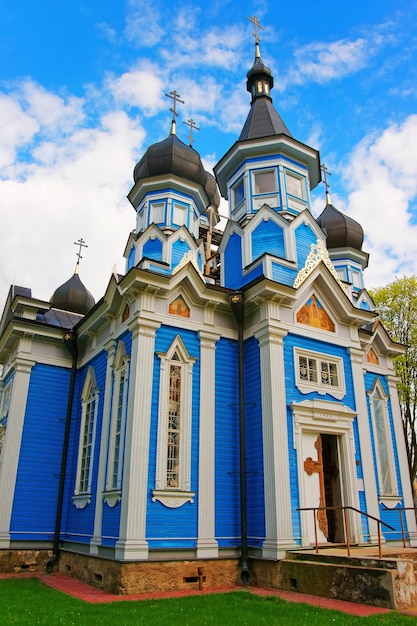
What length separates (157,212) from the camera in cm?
1680

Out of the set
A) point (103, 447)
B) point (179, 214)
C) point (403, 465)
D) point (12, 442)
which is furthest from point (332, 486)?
point (179, 214)

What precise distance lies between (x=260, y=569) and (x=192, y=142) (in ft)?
50.2

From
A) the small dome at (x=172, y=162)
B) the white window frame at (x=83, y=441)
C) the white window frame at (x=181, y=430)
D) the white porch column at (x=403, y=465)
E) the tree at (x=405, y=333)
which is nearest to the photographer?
the white window frame at (x=181, y=430)

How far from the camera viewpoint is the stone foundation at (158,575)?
31.2 ft

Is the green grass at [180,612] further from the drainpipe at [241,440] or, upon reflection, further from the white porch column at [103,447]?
the white porch column at [103,447]

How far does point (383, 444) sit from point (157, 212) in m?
9.73

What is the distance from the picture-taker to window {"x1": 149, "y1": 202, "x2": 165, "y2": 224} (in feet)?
54.5

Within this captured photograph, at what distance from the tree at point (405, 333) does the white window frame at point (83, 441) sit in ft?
43.7

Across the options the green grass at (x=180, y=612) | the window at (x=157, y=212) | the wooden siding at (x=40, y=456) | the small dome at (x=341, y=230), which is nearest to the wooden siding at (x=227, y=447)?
the green grass at (x=180, y=612)

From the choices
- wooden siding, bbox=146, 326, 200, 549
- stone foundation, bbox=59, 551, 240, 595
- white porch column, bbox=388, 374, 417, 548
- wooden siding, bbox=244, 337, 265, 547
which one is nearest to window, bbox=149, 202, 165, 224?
wooden siding, bbox=146, 326, 200, 549

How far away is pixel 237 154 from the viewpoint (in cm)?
1574

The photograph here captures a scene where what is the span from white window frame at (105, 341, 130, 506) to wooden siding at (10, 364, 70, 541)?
332 centimetres

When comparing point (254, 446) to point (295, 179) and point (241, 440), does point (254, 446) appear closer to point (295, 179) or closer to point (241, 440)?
point (241, 440)

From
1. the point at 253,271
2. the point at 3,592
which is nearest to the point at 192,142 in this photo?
the point at 253,271
